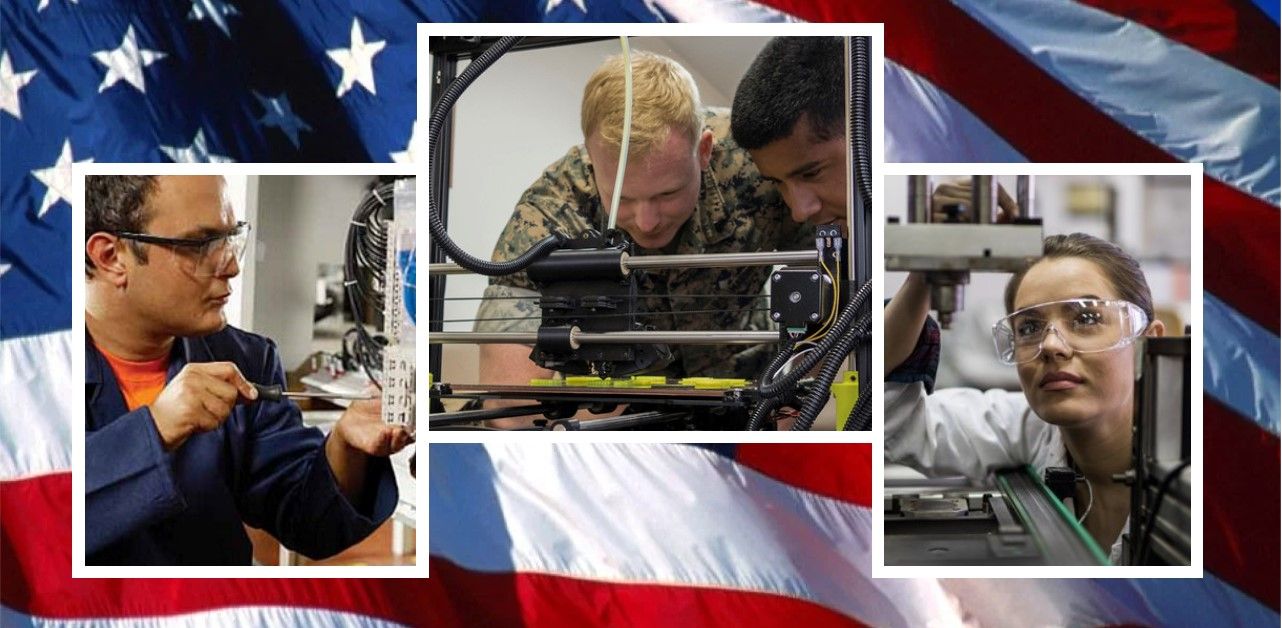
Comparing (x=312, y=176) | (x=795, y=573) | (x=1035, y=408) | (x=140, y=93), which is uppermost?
(x=140, y=93)

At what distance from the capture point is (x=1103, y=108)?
2342mm

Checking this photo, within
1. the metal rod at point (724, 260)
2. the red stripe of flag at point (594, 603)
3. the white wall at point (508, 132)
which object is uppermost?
the white wall at point (508, 132)

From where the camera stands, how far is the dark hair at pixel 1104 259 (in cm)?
231

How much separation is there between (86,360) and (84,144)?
41 cm

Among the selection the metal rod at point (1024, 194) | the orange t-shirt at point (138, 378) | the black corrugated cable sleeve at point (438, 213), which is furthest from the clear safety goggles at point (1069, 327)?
the orange t-shirt at point (138, 378)

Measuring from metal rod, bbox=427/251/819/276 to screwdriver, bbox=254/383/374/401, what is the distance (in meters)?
0.58

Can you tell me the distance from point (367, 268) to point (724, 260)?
0.67 m

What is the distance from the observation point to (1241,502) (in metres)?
2.36

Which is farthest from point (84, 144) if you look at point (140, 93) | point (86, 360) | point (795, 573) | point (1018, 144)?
point (1018, 144)

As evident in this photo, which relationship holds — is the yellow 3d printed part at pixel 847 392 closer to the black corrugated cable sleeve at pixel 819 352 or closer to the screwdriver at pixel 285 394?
the black corrugated cable sleeve at pixel 819 352

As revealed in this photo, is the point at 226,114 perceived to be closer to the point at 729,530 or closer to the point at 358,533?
the point at 358,533

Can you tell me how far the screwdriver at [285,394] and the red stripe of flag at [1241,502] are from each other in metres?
1.56

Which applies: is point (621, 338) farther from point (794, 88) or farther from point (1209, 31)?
point (1209, 31)

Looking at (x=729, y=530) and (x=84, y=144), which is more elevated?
(x=84, y=144)
